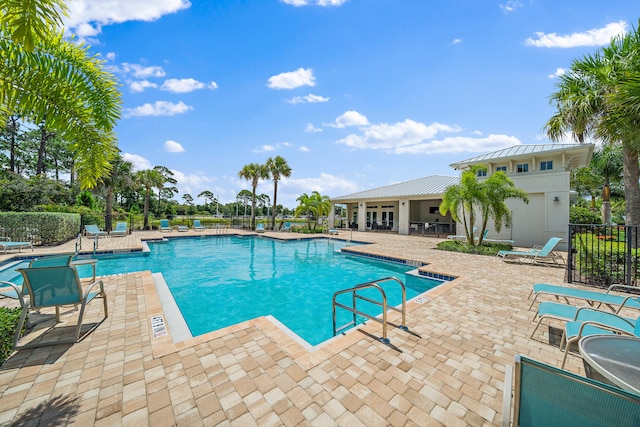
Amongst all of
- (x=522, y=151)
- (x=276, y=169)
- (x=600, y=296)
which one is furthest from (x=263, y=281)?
(x=276, y=169)

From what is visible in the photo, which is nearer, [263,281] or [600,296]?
[600,296]

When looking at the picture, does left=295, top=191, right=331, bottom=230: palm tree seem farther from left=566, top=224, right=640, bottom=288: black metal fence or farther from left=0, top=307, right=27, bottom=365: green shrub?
left=0, top=307, right=27, bottom=365: green shrub

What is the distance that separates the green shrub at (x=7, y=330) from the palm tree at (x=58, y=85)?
6.44 ft

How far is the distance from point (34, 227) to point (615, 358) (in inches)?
726

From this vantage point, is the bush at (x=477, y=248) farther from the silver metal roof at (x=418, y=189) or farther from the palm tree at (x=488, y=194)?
the silver metal roof at (x=418, y=189)

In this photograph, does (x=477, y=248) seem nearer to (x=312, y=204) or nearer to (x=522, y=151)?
(x=522, y=151)

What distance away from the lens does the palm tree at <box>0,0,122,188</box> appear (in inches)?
100

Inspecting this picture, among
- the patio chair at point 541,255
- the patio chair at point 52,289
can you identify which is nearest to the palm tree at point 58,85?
the patio chair at point 52,289

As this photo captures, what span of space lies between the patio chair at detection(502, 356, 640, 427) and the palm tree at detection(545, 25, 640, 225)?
24.1ft

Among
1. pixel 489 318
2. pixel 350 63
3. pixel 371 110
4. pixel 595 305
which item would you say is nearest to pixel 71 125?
pixel 489 318

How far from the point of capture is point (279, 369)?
286cm

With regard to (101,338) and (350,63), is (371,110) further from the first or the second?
(101,338)

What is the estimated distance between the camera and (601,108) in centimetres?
857

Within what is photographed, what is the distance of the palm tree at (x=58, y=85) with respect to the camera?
2549mm
